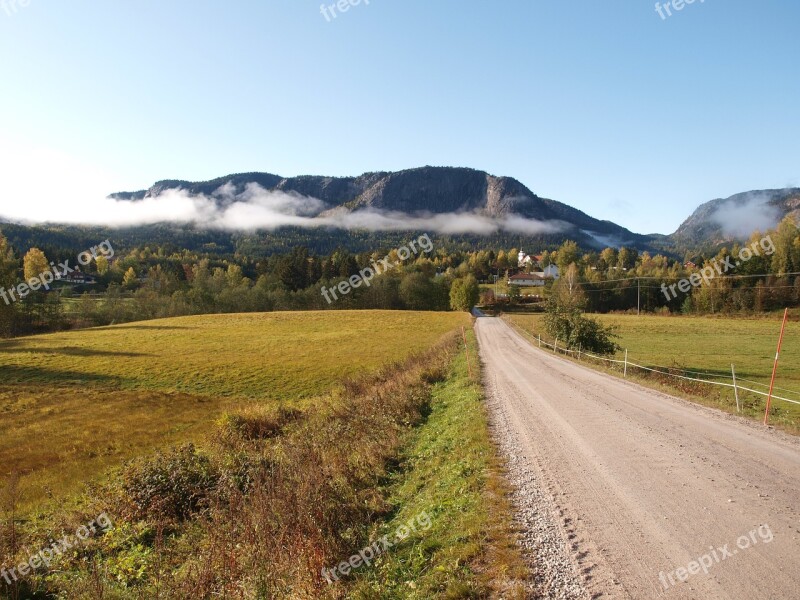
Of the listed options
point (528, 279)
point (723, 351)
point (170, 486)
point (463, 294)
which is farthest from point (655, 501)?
point (528, 279)

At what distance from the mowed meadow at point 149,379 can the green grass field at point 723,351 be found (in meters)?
21.6

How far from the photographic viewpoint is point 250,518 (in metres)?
8.43

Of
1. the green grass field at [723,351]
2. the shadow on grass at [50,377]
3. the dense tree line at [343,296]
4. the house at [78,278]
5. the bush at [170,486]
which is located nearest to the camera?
the bush at [170,486]

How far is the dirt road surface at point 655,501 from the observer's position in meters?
5.48

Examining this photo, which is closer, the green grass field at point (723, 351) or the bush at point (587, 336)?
the green grass field at point (723, 351)

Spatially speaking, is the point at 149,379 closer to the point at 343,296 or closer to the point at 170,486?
the point at 170,486

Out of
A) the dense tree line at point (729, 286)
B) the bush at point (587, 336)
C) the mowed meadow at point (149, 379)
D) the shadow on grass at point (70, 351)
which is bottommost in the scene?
the shadow on grass at point (70, 351)

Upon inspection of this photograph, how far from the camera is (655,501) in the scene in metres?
7.70

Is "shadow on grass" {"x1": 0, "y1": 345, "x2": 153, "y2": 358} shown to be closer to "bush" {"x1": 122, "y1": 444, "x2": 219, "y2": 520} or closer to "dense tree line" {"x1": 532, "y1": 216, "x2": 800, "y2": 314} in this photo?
"bush" {"x1": 122, "y1": 444, "x2": 219, "y2": 520}

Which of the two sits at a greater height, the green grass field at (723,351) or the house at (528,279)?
the house at (528,279)

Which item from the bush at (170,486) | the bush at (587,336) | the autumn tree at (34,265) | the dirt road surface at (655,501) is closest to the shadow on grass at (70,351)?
the bush at (170,486)

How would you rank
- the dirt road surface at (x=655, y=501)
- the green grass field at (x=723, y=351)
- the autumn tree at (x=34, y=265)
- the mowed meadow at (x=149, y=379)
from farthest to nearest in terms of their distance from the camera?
the autumn tree at (x=34, y=265) → the green grass field at (x=723, y=351) → the mowed meadow at (x=149, y=379) → the dirt road surface at (x=655, y=501)

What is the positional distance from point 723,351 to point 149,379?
181 ft

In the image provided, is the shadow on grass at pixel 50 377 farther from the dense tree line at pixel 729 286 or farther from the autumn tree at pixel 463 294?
the dense tree line at pixel 729 286
